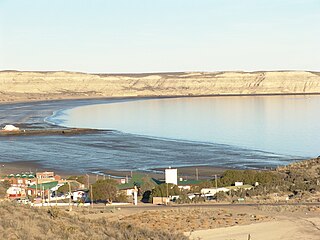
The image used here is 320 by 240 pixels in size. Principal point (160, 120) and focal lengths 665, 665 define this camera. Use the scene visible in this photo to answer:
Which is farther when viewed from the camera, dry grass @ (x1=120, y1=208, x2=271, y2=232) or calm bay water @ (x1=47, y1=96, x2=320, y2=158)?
calm bay water @ (x1=47, y1=96, x2=320, y2=158)

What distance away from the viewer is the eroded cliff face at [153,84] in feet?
558

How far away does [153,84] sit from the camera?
186m

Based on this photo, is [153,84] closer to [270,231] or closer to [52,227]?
[270,231]

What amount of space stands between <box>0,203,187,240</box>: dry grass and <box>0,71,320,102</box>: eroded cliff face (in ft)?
493

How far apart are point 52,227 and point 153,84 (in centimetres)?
17607

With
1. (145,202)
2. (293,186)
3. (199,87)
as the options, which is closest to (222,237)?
(145,202)

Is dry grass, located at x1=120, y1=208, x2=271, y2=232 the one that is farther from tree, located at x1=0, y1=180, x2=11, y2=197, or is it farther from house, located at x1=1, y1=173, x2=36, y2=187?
house, located at x1=1, y1=173, x2=36, y2=187

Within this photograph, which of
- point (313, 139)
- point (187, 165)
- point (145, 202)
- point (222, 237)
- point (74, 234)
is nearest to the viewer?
point (74, 234)

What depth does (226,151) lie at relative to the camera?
4241 centimetres

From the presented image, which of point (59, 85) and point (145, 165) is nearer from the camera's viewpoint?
point (145, 165)

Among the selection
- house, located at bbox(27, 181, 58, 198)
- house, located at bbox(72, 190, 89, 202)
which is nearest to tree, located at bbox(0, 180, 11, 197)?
house, located at bbox(27, 181, 58, 198)

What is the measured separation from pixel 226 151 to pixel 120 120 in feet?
114

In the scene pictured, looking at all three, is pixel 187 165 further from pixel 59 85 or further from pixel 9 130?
pixel 59 85

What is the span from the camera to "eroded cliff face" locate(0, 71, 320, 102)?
558 feet
